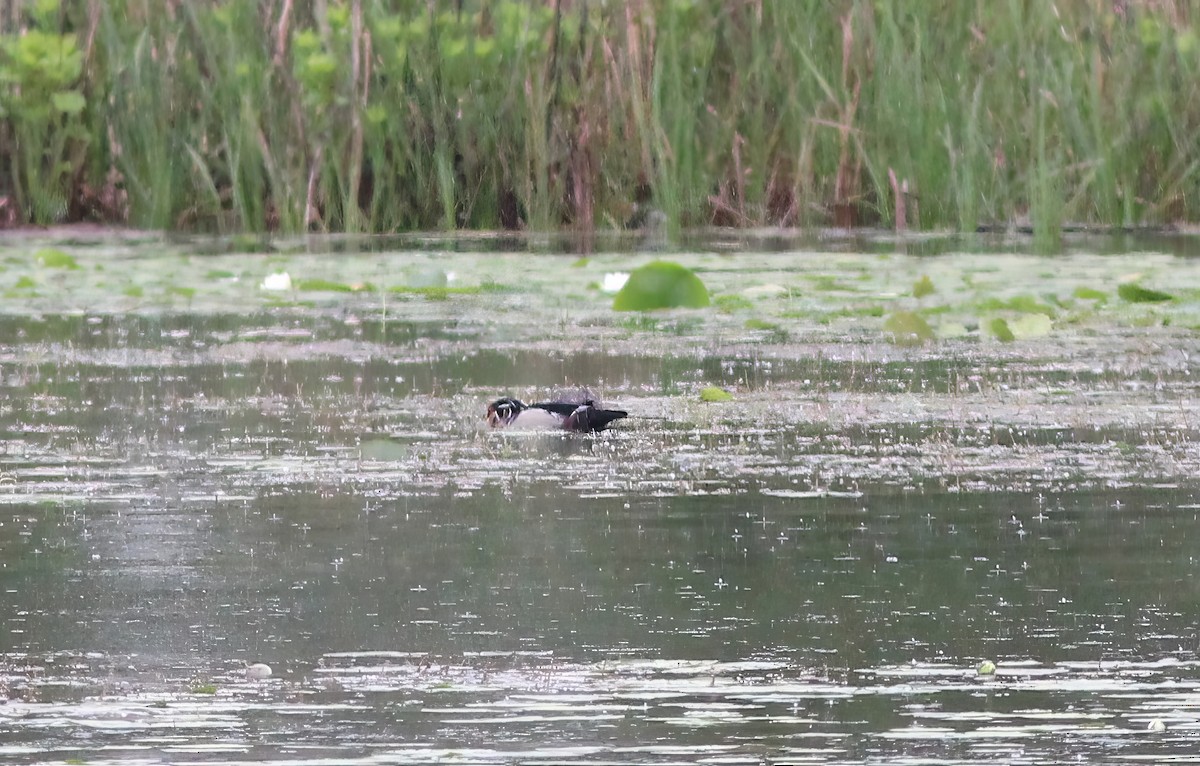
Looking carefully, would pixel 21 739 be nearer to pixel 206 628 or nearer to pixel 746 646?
pixel 206 628

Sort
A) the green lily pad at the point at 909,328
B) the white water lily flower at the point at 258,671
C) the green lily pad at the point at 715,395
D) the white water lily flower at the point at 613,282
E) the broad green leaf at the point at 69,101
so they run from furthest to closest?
the broad green leaf at the point at 69,101 → the white water lily flower at the point at 613,282 → the green lily pad at the point at 909,328 → the green lily pad at the point at 715,395 → the white water lily flower at the point at 258,671

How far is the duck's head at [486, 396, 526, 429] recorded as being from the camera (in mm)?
4547

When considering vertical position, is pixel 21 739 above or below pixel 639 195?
below

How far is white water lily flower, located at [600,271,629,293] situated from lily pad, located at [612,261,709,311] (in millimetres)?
420

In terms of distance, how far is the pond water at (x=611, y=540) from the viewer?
7.75 feet

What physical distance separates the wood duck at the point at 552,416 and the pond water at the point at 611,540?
0.14 ft

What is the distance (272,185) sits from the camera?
9734 mm

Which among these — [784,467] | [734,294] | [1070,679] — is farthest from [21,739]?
[734,294]

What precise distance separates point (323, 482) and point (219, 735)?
1.65 metres

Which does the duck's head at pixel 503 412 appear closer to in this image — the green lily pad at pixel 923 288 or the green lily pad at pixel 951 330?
the green lily pad at pixel 951 330

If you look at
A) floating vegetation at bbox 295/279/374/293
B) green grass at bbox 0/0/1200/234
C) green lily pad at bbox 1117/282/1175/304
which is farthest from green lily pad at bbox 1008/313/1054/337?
green grass at bbox 0/0/1200/234

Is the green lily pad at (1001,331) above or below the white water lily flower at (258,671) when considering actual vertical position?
above

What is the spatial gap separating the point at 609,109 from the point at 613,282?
2439 mm

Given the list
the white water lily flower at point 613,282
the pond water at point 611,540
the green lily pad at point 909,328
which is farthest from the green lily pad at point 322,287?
the green lily pad at point 909,328
